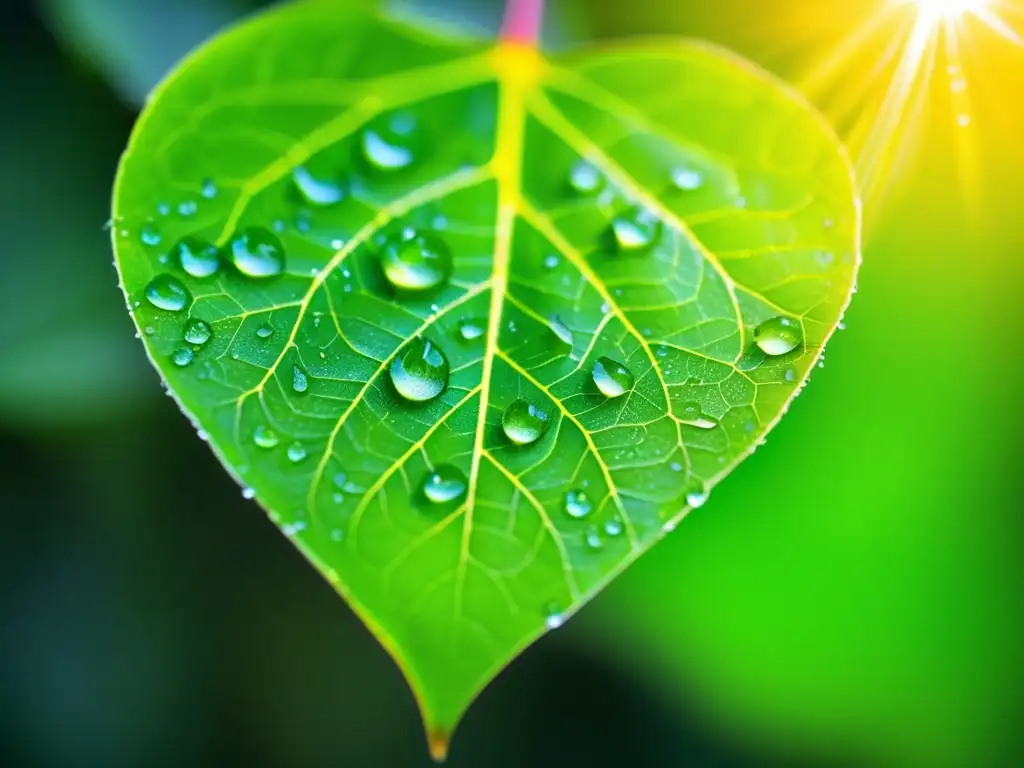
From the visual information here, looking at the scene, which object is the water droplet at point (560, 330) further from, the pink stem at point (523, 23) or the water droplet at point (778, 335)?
the pink stem at point (523, 23)

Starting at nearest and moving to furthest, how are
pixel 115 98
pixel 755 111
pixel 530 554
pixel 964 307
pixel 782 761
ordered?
pixel 530 554 → pixel 755 111 → pixel 115 98 → pixel 964 307 → pixel 782 761

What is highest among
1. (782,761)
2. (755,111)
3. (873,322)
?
(755,111)

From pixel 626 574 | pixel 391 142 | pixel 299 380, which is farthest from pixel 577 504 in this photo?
pixel 626 574

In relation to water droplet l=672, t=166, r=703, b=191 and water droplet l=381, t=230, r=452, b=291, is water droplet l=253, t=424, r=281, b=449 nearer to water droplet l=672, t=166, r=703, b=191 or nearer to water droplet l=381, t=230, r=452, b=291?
water droplet l=381, t=230, r=452, b=291

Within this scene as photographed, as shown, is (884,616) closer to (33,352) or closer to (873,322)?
(873,322)

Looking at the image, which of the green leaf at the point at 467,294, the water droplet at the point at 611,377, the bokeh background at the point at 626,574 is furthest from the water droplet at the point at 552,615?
the bokeh background at the point at 626,574

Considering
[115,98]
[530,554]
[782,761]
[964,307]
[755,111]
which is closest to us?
[530,554]

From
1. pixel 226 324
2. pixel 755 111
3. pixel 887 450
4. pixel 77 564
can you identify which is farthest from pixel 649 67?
pixel 77 564
